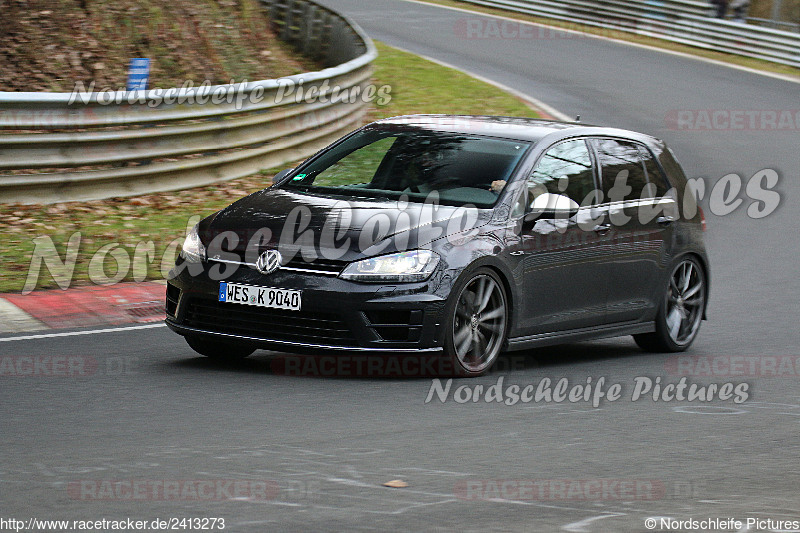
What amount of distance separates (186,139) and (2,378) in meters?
7.71

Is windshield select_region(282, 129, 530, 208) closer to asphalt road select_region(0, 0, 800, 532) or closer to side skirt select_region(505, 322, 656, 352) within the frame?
side skirt select_region(505, 322, 656, 352)

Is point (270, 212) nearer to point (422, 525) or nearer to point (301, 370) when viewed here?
point (301, 370)

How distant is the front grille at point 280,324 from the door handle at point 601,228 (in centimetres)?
222

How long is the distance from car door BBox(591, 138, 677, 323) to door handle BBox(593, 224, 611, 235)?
61 millimetres

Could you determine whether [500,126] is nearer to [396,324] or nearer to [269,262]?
[396,324]

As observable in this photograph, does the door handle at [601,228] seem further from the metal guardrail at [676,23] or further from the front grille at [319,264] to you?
the metal guardrail at [676,23]

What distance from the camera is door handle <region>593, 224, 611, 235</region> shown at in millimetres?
9070

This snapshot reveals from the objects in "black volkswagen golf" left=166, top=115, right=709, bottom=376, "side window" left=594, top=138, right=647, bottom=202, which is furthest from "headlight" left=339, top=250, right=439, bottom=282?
"side window" left=594, top=138, right=647, bottom=202

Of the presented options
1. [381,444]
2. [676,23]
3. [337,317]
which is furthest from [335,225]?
[676,23]

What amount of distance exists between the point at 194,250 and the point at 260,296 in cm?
68

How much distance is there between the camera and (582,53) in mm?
34156

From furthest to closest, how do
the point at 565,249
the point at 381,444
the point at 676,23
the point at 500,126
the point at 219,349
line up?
the point at 676,23
the point at 500,126
the point at 565,249
the point at 219,349
the point at 381,444

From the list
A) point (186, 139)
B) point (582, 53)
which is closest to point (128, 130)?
point (186, 139)

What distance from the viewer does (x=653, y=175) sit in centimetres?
1000
